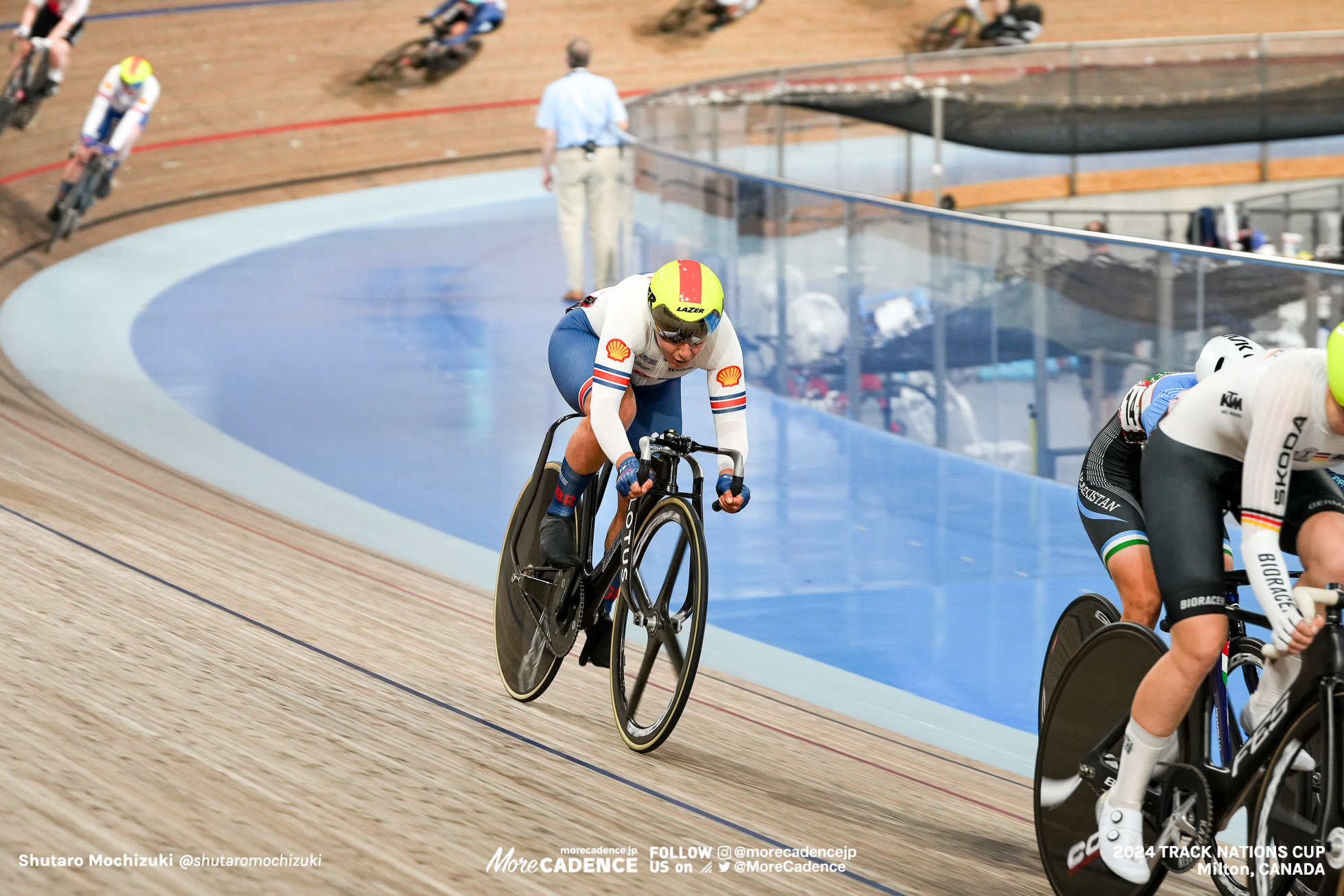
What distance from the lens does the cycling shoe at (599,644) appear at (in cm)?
373

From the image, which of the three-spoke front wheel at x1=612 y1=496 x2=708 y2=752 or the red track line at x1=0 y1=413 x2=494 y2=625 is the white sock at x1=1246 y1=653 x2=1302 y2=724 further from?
the red track line at x1=0 y1=413 x2=494 y2=625

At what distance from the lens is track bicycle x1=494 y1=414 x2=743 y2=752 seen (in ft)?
11.0

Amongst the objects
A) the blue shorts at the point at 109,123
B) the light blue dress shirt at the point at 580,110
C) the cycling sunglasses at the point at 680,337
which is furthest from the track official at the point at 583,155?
the cycling sunglasses at the point at 680,337

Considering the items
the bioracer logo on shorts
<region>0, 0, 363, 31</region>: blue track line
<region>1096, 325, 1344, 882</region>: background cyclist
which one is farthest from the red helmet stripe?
<region>0, 0, 363, 31</region>: blue track line

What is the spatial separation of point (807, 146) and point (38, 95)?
7139mm

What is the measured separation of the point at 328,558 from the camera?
5355 mm

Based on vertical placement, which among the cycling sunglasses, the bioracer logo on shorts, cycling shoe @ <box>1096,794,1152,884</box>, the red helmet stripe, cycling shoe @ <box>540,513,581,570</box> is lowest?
cycling shoe @ <box>1096,794,1152,884</box>

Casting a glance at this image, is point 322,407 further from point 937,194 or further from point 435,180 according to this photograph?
point 435,180

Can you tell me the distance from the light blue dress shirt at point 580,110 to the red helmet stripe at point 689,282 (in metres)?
6.67

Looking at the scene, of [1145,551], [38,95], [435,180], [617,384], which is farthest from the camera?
[435,180]

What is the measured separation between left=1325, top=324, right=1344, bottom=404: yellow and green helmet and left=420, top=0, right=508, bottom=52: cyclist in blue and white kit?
16.0 meters

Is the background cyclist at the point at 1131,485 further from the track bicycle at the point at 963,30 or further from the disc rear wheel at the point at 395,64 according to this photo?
the track bicycle at the point at 963,30

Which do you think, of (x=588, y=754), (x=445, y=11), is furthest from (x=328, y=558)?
(x=445, y=11)

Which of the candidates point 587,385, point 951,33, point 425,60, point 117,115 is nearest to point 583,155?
point 117,115
